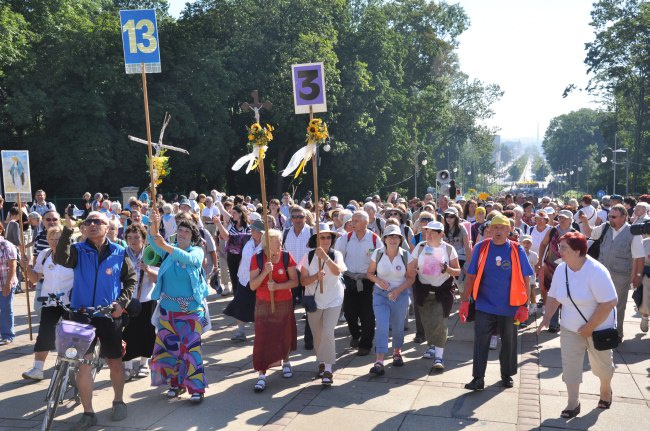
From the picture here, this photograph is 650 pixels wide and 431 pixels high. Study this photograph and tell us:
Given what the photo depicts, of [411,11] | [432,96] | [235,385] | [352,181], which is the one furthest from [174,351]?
[411,11]

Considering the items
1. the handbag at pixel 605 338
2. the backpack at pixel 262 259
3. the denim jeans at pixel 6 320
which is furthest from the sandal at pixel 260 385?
the denim jeans at pixel 6 320

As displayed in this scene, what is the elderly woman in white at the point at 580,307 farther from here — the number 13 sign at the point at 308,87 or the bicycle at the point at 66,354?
the bicycle at the point at 66,354

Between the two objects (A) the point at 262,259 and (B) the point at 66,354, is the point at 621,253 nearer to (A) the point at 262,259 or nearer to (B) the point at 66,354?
(A) the point at 262,259

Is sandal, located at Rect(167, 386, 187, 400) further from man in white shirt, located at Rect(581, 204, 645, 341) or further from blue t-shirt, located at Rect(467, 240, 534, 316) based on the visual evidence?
man in white shirt, located at Rect(581, 204, 645, 341)

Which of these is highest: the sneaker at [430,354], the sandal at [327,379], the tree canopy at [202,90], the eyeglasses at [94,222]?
the tree canopy at [202,90]

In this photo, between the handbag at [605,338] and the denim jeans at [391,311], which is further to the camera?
the denim jeans at [391,311]

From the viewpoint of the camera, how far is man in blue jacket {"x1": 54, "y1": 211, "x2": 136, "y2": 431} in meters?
5.70

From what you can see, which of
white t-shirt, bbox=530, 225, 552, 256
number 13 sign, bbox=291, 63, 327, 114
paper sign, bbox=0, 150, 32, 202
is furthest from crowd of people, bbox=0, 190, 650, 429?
paper sign, bbox=0, 150, 32, 202

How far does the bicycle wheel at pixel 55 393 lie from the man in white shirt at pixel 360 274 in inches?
144

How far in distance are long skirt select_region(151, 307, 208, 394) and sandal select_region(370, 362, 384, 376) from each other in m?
1.90

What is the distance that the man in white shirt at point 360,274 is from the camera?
8.02 m

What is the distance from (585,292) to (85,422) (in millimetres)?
4513

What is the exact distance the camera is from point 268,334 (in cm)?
686

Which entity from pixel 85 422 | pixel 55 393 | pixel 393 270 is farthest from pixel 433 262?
pixel 55 393
